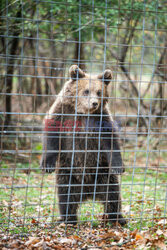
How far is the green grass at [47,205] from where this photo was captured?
3.28 metres

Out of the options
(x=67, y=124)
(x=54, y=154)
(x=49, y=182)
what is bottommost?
(x=49, y=182)

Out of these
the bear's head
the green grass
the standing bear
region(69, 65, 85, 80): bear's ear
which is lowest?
the green grass

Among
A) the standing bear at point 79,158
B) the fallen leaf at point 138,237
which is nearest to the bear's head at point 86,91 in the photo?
the standing bear at point 79,158

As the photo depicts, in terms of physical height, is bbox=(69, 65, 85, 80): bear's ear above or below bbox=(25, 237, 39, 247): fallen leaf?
above

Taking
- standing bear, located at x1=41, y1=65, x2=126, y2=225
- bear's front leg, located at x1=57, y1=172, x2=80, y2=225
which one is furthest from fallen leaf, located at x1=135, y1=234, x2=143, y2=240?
bear's front leg, located at x1=57, y1=172, x2=80, y2=225

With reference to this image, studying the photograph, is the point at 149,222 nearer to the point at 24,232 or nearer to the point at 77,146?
the point at 77,146

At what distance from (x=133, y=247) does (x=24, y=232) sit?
128 cm

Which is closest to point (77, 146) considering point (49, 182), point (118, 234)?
point (118, 234)

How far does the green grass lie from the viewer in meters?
3.28

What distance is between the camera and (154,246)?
2939 mm

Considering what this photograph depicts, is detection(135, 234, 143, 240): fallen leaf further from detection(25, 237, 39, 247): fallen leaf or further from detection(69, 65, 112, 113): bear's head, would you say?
detection(69, 65, 112, 113): bear's head

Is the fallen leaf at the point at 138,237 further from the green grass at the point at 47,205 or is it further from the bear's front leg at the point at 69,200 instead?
the bear's front leg at the point at 69,200

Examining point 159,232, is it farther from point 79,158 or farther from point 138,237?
point 79,158

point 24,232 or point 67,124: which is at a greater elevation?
point 67,124
